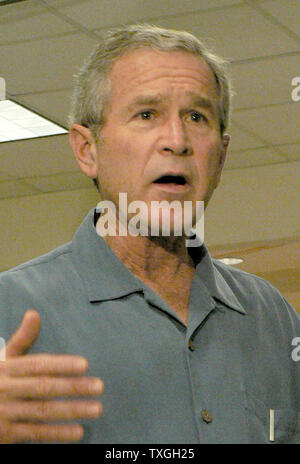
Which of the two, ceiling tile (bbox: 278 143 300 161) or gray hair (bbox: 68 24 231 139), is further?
ceiling tile (bbox: 278 143 300 161)

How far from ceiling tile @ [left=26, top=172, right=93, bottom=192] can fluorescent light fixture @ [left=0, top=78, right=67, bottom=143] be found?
3.14ft

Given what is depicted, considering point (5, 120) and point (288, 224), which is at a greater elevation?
point (5, 120)

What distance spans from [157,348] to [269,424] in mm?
233

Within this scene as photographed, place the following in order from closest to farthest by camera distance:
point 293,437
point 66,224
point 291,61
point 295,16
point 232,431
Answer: point 232,431 < point 293,437 < point 295,16 < point 291,61 < point 66,224

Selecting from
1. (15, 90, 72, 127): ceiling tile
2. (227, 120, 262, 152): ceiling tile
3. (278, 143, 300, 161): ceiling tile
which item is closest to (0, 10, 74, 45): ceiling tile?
(15, 90, 72, 127): ceiling tile

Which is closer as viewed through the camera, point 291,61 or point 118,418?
point 118,418

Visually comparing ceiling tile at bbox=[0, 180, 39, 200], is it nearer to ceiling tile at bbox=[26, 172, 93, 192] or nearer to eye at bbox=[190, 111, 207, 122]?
ceiling tile at bbox=[26, 172, 93, 192]

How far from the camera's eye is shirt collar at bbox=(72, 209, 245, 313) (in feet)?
4.22

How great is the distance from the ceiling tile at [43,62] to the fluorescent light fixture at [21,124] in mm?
227

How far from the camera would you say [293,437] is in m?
1.35

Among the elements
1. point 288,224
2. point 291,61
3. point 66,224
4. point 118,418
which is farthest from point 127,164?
point 66,224

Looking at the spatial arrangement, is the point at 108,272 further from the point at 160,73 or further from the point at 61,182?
the point at 61,182

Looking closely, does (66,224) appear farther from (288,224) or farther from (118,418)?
(118,418)
